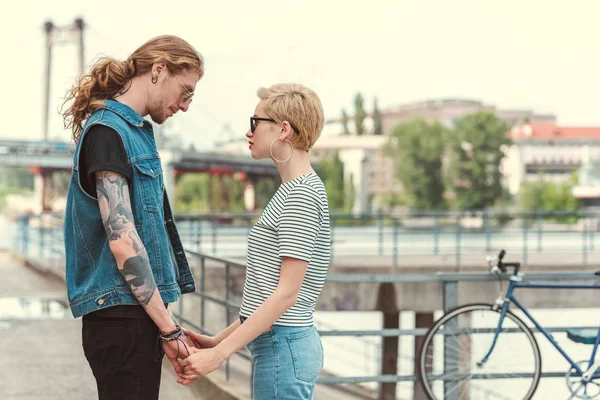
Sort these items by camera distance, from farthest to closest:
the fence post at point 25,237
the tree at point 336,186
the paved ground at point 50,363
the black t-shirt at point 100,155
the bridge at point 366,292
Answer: the tree at point 336,186 < the fence post at point 25,237 < the paved ground at point 50,363 < the bridge at point 366,292 < the black t-shirt at point 100,155

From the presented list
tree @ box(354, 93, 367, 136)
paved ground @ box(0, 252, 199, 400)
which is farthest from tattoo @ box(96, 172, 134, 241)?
tree @ box(354, 93, 367, 136)

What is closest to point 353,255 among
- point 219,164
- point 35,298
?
point 35,298

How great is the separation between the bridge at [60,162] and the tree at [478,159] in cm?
1826

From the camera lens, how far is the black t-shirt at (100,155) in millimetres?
2492

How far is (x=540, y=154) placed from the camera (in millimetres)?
147000

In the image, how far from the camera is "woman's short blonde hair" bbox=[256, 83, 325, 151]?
257 centimetres

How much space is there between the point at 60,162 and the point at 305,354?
2344 inches

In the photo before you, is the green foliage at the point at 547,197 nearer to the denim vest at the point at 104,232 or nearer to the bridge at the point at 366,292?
the bridge at the point at 366,292

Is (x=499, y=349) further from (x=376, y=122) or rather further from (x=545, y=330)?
(x=376, y=122)

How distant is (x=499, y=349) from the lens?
542 cm

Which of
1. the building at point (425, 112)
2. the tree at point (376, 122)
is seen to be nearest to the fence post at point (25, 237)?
the tree at point (376, 122)

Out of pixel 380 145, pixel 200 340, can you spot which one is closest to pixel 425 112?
pixel 380 145

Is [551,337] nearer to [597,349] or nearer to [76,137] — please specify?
[597,349]

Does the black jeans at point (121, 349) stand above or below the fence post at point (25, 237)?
above
